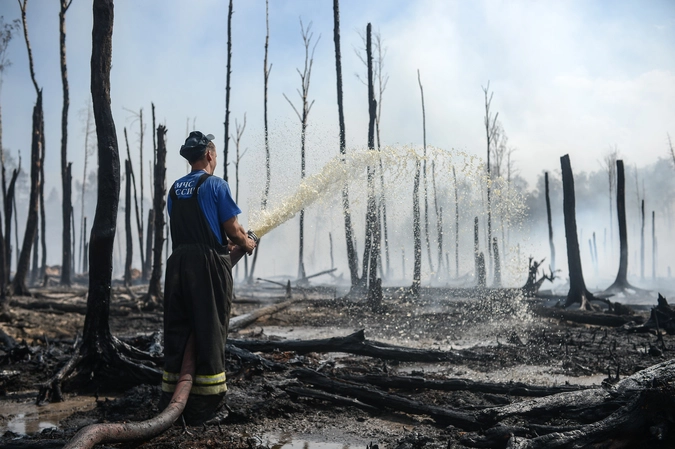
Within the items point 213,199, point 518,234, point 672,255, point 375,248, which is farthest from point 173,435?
point 672,255

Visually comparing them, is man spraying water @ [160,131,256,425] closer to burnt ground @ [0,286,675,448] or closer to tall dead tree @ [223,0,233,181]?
burnt ground @ [0,286,675,448]

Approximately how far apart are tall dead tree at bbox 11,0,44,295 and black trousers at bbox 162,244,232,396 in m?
14.0

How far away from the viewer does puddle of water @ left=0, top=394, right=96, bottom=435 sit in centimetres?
446

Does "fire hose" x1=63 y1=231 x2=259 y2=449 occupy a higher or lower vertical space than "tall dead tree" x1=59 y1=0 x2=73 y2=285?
lower

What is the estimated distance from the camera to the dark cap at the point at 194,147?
3.95 meters

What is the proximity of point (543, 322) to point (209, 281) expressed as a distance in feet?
34.4

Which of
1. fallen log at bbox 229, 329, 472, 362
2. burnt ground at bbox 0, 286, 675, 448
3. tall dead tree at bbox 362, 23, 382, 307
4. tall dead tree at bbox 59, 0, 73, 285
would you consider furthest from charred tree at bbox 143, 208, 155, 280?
fallen log at bbox 229, 329, 472, 362

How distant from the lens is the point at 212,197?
382 cm

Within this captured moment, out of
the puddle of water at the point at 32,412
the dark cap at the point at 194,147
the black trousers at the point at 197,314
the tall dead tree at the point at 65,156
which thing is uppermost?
the tall dead tree at the point at 65,156

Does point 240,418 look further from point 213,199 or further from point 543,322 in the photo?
point 543,322

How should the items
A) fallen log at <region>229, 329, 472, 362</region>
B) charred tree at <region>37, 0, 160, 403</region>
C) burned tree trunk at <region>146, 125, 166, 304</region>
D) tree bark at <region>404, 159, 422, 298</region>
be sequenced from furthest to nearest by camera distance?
tree bark at <region>404, 159, 422, 298</region>, burned tree trunk at <region>146, 125, 166, 304</region>, fallen log at <region>229, 329, 472, 362</region>, charred tree at <region>37, 0, 160, 403</region>

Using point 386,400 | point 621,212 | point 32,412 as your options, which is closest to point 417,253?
point 621,212

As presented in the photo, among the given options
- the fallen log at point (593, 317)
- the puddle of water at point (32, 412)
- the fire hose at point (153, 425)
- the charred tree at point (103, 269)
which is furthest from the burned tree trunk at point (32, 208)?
the fallen log at point (593, 317)

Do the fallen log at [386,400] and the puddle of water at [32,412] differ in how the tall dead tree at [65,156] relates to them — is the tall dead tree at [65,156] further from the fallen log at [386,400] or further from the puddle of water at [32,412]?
the fallen log at [386,400]
